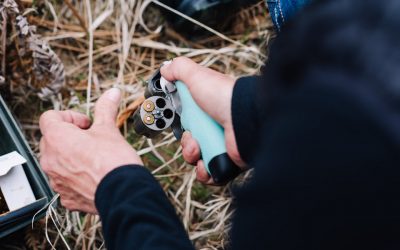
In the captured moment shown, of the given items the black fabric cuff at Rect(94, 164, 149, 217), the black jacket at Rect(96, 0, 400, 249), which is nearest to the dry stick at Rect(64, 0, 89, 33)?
the black fabric cuff at Rect(94, 164, 149, 217)

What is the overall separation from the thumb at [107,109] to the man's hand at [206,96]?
11 cm

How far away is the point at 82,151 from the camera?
0.83 m

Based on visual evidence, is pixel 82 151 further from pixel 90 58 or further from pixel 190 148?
pixel 90 58

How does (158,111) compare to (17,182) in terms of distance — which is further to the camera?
(17,182)

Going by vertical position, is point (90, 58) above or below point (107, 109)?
above

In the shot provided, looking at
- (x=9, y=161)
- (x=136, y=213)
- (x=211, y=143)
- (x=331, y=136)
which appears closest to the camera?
(x=331, y=136)

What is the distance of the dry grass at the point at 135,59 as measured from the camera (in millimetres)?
1296

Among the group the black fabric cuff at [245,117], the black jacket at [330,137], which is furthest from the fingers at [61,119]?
the black jacket at [330,137]

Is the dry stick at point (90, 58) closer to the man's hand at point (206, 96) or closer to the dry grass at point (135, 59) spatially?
the dry grass at point (135, 59)

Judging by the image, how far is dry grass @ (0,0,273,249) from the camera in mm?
1296

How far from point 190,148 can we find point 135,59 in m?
0.64

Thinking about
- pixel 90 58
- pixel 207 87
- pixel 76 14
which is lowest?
pixel 207 87

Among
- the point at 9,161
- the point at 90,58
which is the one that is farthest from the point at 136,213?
the point at 90,58

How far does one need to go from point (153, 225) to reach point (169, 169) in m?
0.62
